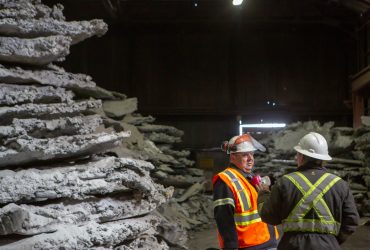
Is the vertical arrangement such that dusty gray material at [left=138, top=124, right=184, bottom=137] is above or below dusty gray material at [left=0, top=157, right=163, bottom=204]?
above

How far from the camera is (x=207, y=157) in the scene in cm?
1013

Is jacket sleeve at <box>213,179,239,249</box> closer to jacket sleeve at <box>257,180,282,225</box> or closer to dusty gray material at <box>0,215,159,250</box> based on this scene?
jacket sleeve at <box>257,180,282,225</box>

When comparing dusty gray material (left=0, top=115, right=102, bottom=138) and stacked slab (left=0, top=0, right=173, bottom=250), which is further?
dusty gray material (left=0, top=115, right=102, bottom=138)

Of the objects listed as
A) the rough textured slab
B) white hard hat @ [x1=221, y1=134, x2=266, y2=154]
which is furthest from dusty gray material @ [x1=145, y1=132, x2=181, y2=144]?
the rough textured slab

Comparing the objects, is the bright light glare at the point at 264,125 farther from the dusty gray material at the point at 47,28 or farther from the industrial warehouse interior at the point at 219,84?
the dusty gray material at the point at 47,28

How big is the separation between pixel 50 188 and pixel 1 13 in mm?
1079

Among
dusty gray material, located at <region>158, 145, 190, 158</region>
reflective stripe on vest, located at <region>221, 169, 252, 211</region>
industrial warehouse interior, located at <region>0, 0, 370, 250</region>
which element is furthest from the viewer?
dusty gray material, located at <region>158, 145, 190, 158</region>

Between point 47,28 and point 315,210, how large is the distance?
2.04m

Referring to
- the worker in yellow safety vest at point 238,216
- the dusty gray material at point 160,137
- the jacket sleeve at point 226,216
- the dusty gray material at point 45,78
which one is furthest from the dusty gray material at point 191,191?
the dusty gray material at point 45,78

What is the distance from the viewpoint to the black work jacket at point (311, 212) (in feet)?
8.77

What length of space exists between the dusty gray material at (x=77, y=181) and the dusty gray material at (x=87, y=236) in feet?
0.59

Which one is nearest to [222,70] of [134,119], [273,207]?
[134,119]

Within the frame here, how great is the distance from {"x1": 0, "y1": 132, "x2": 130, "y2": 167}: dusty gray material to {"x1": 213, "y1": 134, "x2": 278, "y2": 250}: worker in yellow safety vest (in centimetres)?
98

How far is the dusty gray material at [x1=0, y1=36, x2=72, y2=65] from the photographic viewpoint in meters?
2.37
